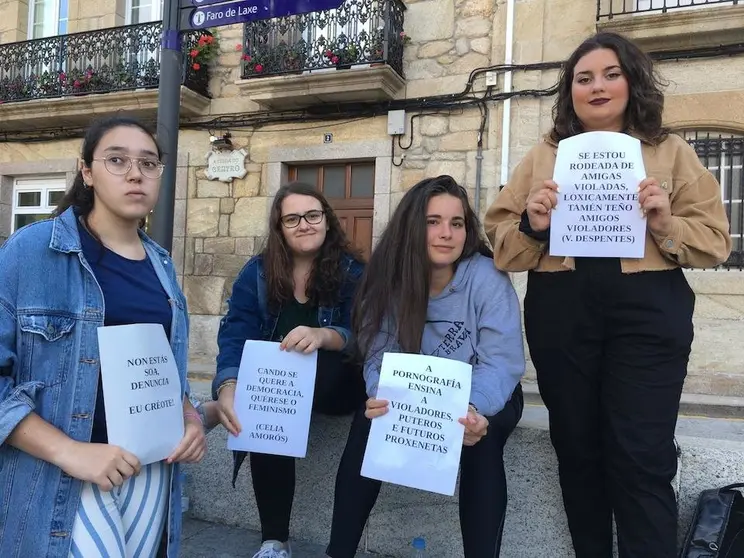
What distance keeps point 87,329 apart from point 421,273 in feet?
3.57

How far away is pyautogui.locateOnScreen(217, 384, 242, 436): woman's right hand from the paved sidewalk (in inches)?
28.2

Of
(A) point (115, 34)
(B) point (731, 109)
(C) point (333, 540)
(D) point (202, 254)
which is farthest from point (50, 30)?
(C) point (333, 540)

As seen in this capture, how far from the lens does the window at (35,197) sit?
9828 mm

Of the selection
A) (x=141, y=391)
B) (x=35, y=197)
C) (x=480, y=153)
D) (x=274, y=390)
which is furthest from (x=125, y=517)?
(x=35, y=197)

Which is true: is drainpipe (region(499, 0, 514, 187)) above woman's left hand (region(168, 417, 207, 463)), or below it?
above

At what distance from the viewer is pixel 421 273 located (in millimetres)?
2072

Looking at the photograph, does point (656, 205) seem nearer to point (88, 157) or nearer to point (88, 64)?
point (88, 157)

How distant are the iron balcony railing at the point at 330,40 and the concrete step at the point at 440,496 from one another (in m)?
5.75

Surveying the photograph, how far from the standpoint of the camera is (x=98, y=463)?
1.36 meters

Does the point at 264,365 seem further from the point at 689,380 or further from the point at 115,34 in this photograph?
the point at 115,34

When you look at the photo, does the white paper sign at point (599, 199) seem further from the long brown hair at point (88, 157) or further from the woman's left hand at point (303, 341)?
the long brown hair at point (88, 157)

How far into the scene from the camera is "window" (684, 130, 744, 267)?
6.30 m

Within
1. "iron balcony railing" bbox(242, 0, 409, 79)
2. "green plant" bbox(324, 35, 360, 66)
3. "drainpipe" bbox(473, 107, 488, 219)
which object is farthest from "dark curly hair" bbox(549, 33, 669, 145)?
"green plant" bbox(324, 35, 360, 66)

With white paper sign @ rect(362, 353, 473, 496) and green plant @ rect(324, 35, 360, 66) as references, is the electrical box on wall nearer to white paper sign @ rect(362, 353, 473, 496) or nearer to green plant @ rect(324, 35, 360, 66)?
green plant @ rect(324, 35, 360, 66)
